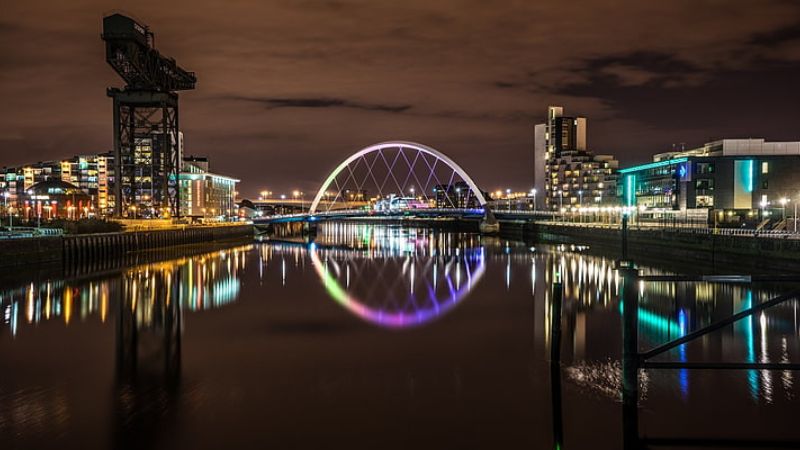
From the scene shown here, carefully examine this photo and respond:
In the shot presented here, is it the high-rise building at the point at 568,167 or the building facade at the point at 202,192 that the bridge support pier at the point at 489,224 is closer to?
the high-rise building at the point at 568,167

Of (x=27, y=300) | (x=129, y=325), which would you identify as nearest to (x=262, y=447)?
(x=129, y=325)

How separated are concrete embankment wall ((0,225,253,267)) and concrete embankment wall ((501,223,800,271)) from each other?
1356 inches

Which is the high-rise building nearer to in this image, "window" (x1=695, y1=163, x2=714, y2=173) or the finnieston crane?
"window" (x1=695, y1=163, x2=714, y2=173)

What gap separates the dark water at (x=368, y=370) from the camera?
390 inches

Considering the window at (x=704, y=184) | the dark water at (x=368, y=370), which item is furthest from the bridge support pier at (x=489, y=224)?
the dark water at (x=368, y=370)

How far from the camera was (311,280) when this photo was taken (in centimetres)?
3316

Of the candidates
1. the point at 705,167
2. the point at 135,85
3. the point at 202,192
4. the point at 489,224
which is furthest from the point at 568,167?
the point at 135,85

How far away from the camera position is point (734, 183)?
59.9 m

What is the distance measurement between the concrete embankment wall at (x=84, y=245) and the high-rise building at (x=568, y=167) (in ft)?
226

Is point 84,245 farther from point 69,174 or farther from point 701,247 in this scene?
point 69,174

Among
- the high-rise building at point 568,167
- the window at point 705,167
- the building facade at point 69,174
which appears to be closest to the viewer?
the window at point 705,167

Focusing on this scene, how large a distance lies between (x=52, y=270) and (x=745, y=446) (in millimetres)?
33177

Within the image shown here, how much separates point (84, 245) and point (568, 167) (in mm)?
93816

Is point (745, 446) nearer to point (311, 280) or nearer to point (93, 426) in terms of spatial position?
point (93, 426)
